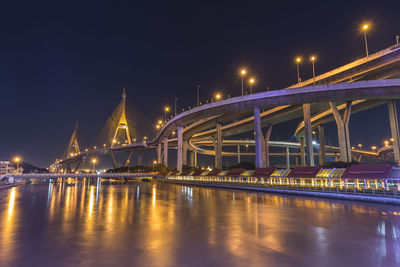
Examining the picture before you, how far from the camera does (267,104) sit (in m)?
35.5

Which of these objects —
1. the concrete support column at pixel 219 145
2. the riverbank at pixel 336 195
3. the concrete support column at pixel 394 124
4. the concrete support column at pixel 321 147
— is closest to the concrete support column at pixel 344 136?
the concrete support column at pixel 394 124

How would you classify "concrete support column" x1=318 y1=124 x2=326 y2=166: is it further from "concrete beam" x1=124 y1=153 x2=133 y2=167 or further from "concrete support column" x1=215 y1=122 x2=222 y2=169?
"concrete beam" x1=124 y1=153 x2=133 y2=167

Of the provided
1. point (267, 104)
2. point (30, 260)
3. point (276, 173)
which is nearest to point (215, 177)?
point (276, 173)

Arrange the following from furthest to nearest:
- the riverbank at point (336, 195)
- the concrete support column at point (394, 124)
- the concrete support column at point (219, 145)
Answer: the concrete support column at point (219, 145) → the concrete support column at point (394, 124) → the riverbank at point (336, 195)

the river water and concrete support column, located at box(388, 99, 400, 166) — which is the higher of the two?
concrete support column, located at box(388, 99, 400, 166)

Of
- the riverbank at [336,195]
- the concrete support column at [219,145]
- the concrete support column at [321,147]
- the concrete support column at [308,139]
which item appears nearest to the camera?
the riverbank at [336,195]

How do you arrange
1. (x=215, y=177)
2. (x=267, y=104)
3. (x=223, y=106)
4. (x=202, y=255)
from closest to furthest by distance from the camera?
(x=202, y=255) < (x=215, y=177) < (x=267, y=104) < (x=223, y=106)

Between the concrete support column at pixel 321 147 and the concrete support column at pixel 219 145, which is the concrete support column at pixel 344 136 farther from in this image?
the concrete support column at pixel 219 145

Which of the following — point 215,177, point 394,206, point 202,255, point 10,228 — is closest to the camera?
point 202,255

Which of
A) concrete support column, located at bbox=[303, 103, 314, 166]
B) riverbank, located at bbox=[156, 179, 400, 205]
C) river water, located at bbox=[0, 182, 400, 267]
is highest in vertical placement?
concrete support column, located at bbox=[303, 103, 314, 166]

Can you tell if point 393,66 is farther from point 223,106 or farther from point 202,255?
point 202,255

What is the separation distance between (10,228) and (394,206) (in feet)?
53.2

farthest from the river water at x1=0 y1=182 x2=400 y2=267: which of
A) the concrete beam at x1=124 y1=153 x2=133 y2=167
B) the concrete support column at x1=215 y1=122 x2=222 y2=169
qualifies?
the concrete beam at x1=124 y1=153 x2=133 y2=167

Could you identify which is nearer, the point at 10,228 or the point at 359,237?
the point at 359,237
